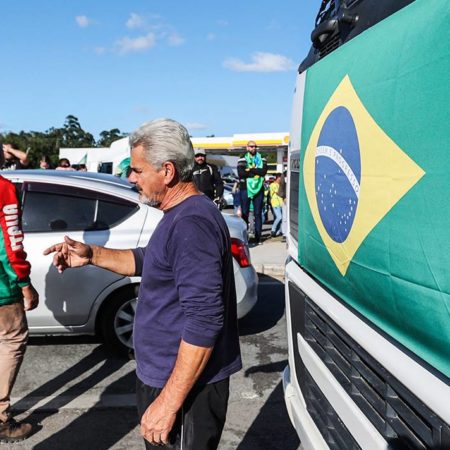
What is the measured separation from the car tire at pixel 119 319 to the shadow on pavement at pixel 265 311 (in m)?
1.22

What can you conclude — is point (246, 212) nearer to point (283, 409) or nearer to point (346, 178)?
point (283, 409)

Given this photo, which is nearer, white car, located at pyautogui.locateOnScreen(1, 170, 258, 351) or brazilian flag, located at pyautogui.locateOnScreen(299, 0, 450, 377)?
brazilian flag, located at pyautogui.locateOnScreen(299, 0, 450, 377)

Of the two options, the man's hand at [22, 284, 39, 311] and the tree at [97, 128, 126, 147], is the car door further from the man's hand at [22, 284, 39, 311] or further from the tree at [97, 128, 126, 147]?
the tree at [97, 128, 126, 147]

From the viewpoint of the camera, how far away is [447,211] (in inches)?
51.6

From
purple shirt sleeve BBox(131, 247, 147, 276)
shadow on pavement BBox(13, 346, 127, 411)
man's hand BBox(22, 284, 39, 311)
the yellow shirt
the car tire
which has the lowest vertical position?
shadow on pavement BBox(13, 346, 127, 411)

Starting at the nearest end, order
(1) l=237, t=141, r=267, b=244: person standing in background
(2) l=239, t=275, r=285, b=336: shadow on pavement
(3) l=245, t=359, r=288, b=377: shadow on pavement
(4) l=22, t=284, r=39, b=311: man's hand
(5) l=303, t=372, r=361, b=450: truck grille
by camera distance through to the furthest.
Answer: (5) l=303, t=372, r=361, b=450: truck grille → (4) l=22, t=284, r=39, b=311: man's hand → (3) l=245, t=359, r=288, b=377: shadow on pavement → (2) l=239, t=275, r=285, b=336: shadow on pavement → (1) l=237, t=141, r=267, b=244: person standing in background

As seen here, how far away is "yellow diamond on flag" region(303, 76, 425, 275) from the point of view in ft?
5.11

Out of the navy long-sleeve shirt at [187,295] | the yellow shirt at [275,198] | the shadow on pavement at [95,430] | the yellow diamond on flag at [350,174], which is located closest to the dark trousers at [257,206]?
the yellow shirt at [275,198]

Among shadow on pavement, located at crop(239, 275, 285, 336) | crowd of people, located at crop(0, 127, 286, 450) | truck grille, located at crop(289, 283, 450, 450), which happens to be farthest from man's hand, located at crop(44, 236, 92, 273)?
shadow on pavement, located at crop(239, 275, 285, 336)

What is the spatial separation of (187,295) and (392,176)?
78 centimetres

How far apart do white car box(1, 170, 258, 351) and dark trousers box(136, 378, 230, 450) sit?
2641mm

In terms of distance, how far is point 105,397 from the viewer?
13.5 ft

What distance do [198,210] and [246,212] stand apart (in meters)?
9.63

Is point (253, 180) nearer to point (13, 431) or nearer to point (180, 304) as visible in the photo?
point (13, 431)
